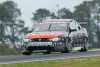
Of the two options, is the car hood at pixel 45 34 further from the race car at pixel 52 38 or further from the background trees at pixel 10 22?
the background trees at pixel 10 22

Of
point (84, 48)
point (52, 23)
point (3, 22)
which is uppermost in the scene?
point (3, 22)

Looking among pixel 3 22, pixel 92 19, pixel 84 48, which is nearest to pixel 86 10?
pixel 92 19

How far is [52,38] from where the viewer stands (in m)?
14.8

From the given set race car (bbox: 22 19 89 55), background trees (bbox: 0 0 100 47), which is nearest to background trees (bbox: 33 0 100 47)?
background trees (bbox: 0 0 100 47)

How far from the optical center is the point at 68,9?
106 metres

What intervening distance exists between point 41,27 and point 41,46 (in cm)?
181

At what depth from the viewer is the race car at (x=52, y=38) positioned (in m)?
14.8

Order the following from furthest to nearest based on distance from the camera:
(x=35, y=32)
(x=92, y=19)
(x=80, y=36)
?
(x=92, y=19), (x=80, y=36), (x=35, y=32)

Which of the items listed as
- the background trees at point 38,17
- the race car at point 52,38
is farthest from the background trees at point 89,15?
the race car at point 52,38

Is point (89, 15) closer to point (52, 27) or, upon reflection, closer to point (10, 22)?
point (10, 22)

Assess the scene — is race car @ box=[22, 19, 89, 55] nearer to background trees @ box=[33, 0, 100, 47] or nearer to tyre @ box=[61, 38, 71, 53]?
tyre @ box=[61, 38, 71, 53]

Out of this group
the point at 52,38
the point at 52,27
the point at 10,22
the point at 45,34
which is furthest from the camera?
the point at 10,22

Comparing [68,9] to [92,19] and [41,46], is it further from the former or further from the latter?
[41,46]

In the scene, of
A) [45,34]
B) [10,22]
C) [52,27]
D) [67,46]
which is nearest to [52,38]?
[45,34]
